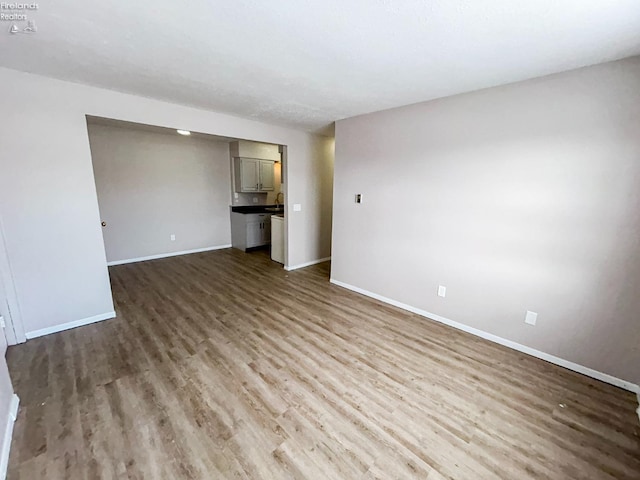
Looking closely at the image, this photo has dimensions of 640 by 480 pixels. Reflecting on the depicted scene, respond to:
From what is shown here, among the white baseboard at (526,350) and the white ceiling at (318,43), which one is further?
the white baseboard at (526,350)

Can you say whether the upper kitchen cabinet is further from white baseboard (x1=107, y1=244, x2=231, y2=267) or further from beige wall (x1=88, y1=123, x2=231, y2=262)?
white baseboard (x1=107, y1=244, x2=231, y2=267)

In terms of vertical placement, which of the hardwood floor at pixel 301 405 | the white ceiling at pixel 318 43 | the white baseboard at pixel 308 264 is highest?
the white ceiling at pixel 318 43

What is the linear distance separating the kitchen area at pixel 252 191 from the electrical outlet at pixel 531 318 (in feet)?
13.7

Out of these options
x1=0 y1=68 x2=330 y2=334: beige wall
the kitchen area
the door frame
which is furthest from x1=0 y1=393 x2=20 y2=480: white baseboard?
the kitchen area

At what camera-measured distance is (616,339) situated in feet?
6.79

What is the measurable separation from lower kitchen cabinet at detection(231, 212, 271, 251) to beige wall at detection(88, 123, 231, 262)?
258mm

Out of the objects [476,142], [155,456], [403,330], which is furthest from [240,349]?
[476,142]

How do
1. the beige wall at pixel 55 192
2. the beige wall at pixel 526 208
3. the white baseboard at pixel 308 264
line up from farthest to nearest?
the white baseboard at pixel 308 264 < the beige wall at pixel 55 192 < the beige wall at pixel 526 208

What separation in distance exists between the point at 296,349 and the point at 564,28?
2.89m

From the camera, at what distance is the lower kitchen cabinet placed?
581 cm

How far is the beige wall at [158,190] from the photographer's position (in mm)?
4578

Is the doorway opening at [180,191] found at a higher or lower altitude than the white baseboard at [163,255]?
higher

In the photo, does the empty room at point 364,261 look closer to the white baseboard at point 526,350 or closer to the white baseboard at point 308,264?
the white baseboard at point 526,350

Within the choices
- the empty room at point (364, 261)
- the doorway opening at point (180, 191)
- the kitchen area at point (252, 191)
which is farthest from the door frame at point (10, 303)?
the kitchen area at point (252, 191)
